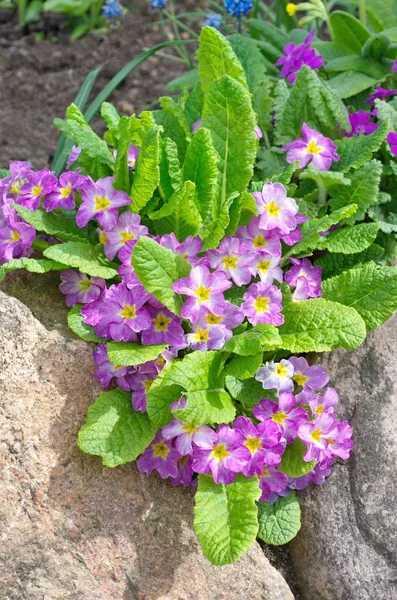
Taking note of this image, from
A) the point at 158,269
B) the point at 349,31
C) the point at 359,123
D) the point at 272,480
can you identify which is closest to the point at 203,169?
the point at 158,269

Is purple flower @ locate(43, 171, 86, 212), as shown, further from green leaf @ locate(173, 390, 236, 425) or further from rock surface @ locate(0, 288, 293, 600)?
green leaf @ locate(173, 390, 236, 425)

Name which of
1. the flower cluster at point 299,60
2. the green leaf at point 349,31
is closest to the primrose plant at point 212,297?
the flower cluster at point 299,60

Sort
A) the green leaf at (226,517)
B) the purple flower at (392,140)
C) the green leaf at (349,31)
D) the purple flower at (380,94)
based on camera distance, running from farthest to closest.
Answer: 1. the green leaf at (349,31)
2. the purple flower at (380,94)
3. the purple flower at (392,140)
4. the green leaf at (226,517)

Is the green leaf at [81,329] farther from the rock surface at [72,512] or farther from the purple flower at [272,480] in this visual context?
the purple flower at [272,480]

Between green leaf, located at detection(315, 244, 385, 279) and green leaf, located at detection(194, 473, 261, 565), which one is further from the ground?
green leaf, located at detection(315, 244, 385, 279)

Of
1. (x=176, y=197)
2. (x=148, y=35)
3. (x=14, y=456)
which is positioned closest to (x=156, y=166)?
(x=176, y=197)

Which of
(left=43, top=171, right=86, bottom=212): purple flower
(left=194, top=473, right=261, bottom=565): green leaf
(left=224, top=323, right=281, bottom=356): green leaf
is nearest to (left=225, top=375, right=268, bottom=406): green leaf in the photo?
(left=224, top=323, right=281, bottom=356): green leaf

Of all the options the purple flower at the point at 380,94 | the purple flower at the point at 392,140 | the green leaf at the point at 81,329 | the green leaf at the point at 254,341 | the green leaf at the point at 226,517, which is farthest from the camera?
the purple flower at the point at 380,94
